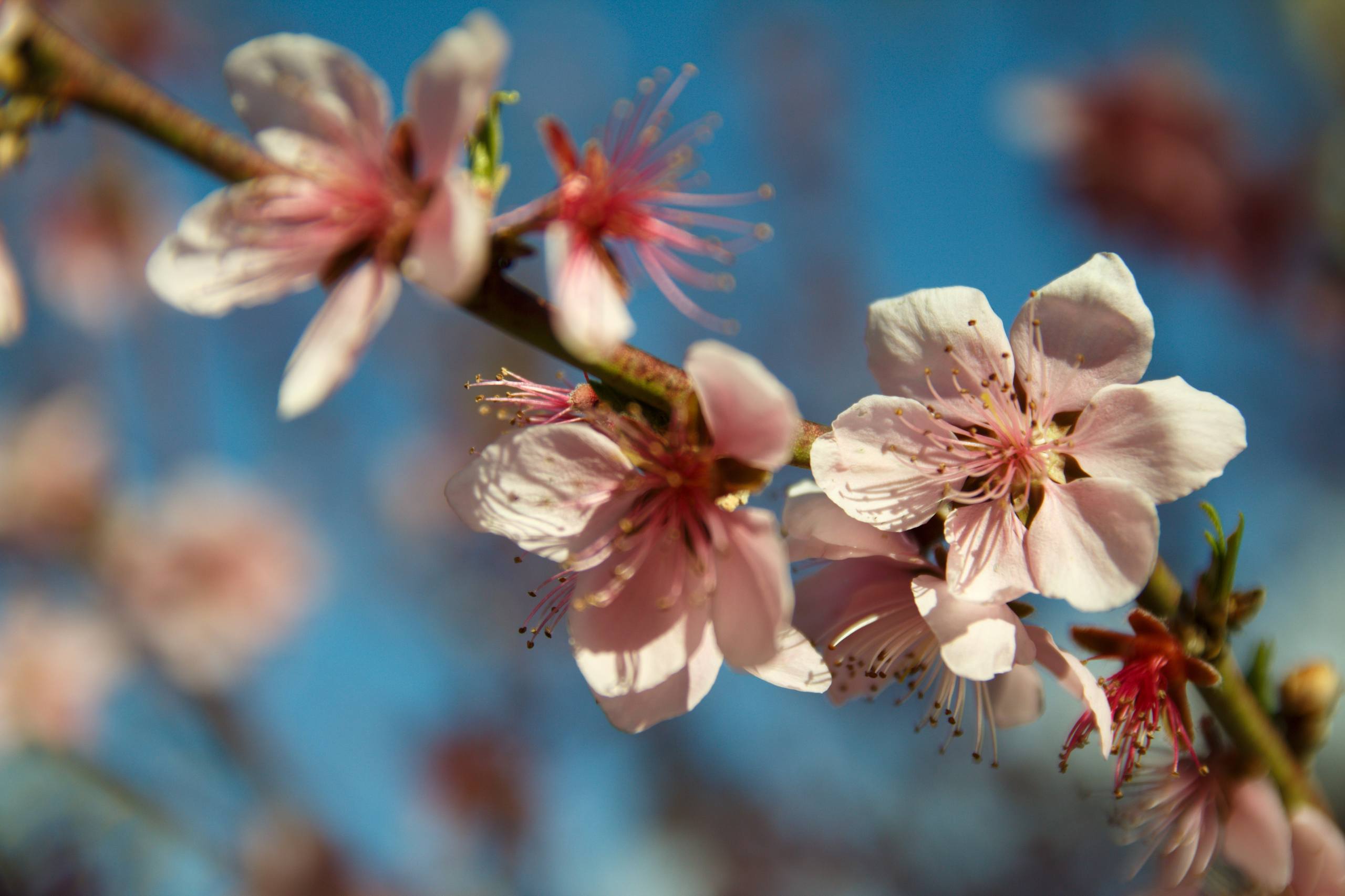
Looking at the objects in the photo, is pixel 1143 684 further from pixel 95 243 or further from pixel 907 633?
pixel 95 243

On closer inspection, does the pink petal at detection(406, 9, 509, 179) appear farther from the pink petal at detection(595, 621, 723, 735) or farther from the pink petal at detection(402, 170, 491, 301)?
the pink petal at detection(595, 621, 723, 735)

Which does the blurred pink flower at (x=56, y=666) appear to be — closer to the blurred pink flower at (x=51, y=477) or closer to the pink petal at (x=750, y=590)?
the blurred pink flower at (x=51, y=477)

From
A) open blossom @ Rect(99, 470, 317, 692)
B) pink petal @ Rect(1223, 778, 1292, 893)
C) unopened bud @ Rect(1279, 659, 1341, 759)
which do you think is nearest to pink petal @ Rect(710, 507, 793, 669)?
pink petal @ Rect(1223, 778, 1292, 893)

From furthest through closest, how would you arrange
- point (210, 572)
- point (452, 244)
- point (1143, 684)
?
point (210, 572)
point (1143, 684)
point (452, 244)

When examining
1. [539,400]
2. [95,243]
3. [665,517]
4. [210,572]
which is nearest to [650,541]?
[665,517]

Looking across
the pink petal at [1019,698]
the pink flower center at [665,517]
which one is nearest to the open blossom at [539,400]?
the pink flower center at [665,517]

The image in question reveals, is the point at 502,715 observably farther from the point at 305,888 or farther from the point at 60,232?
the point at 60,232
